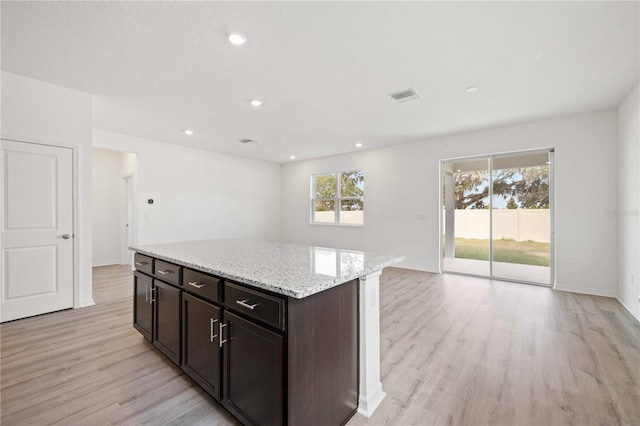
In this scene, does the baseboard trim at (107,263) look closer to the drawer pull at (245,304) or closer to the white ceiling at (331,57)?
the white ceiling at (331,57)

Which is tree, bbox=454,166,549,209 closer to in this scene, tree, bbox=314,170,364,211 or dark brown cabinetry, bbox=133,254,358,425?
tree, bbox=314,170,364,211

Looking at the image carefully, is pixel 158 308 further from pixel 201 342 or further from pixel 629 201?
pixel 629 201

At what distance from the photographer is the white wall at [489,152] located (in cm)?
386

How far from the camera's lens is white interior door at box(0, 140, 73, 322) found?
9.58ft

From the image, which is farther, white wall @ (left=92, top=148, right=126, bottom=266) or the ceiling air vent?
white wall @ (left=92, top=148, right=126, bottom=266)

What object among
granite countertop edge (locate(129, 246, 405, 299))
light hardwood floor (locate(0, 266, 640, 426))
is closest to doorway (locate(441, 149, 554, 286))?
light hardwood floor (locate(0, 266, 640, 426))

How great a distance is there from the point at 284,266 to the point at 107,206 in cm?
690

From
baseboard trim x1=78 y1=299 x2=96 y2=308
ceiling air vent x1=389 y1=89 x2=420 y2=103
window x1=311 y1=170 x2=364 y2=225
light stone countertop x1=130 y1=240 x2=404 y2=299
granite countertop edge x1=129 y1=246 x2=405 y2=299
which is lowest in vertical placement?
baseboard trim x1=78 y1=299 x2=96 y2=308

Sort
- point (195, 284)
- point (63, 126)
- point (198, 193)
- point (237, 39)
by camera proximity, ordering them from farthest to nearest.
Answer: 1. point (198, 193)
2. point (63, 126)
3. point (237, 39)
4. point (195, 284)

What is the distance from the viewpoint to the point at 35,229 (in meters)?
3.08

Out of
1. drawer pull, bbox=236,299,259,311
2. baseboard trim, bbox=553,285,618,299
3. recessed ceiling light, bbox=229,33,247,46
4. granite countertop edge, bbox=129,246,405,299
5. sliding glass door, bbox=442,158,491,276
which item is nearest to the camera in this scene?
granite countertop edge, bbox=129,246,405,299

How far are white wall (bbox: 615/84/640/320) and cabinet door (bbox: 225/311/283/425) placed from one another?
13.5 feet

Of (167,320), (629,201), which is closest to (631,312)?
(629,201)

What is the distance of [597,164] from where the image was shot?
12.8 ft
